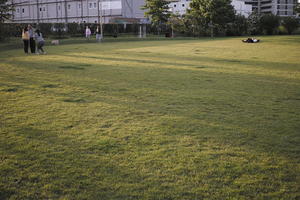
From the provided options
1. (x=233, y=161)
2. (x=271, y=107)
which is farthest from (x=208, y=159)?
(x=271, y=107)

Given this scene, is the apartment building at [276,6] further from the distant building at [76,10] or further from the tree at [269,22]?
the distant building at [76,10]

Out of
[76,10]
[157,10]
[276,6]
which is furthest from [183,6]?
[276,6]

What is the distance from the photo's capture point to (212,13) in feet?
167

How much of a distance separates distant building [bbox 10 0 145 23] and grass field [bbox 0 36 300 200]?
51.1 metres

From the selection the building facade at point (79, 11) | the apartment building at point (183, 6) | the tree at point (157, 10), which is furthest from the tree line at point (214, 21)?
the apartment building at point (183, 6)

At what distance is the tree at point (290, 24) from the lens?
179ft

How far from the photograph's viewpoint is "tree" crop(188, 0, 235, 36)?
2015 inches

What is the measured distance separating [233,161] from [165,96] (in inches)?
145

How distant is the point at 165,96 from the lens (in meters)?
7.38

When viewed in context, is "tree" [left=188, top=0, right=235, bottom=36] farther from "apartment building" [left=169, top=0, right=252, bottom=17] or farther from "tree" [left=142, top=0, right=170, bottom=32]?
"apartment building" [left=169, top=0, right=252, bottom=17]

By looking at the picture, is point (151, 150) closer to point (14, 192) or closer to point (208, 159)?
point (208, 159)

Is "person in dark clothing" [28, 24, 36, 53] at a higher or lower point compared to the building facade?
lower

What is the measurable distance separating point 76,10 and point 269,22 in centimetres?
3737

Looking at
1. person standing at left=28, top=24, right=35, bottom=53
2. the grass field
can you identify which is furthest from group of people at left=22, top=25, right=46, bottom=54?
the grass field
